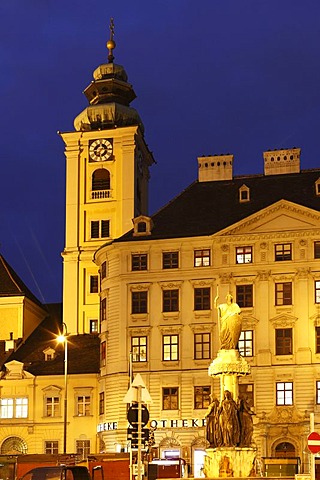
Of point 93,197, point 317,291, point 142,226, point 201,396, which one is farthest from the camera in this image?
point 93,197

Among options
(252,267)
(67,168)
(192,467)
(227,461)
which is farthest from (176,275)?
(227,461)

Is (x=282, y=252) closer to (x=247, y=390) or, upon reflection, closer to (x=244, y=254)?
(x=244, y=254)

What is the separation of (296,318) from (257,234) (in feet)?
18.3

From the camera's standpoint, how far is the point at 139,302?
6612 centimetres

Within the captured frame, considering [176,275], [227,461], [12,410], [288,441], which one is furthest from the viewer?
[12,410]

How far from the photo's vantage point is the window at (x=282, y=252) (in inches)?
2511

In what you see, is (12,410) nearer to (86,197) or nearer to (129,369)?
(129,369)

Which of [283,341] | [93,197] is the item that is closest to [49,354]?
[93,197]

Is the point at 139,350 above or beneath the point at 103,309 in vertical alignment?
beneath

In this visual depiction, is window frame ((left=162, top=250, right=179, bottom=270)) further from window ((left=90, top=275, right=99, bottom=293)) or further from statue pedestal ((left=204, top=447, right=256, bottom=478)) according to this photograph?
statue pedestal ((left=204, top=447, right=256, bottom=478))

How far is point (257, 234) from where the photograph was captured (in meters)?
64.4

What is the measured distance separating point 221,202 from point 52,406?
17.3m

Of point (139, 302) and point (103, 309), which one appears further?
point (103, 309)

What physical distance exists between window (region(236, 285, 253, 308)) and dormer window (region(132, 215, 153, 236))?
7.23 m
